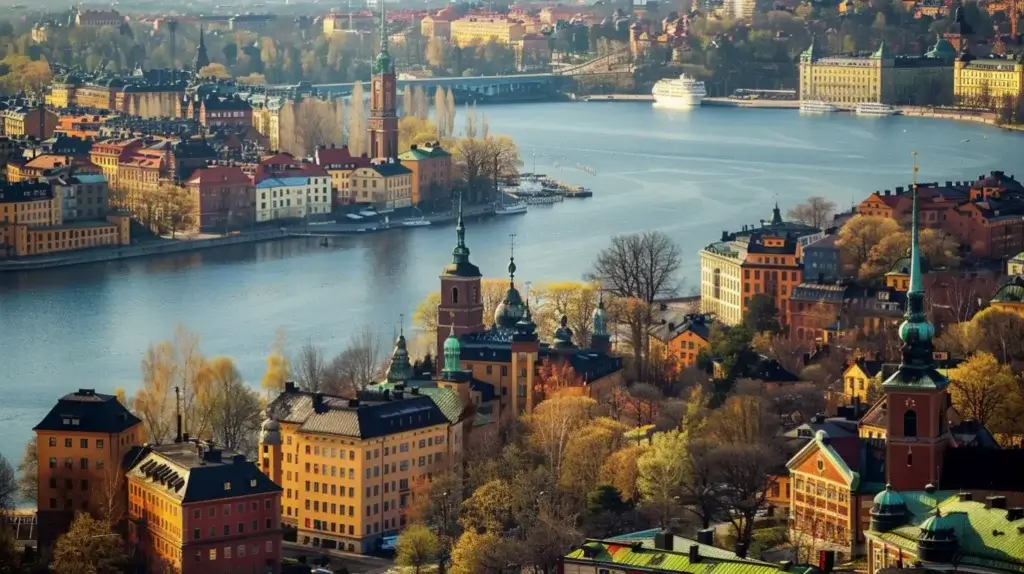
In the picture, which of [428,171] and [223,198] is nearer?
[223,198]

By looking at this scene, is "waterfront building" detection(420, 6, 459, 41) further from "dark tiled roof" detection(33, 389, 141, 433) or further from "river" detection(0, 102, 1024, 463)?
"dark tiled roof" detection(33, 389, 141, 433)

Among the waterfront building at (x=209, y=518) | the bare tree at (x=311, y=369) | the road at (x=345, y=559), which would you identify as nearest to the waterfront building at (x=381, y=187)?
the bare tree at (x=311, y=369)

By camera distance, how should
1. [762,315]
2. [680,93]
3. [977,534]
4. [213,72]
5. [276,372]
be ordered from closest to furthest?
[977,534]
[276,372]
[762,315]
[213,72]
[680,93]

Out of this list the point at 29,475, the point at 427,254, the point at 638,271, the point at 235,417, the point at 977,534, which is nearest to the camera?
the point at 977,534

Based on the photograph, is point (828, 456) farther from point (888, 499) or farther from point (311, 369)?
point (311, 369)

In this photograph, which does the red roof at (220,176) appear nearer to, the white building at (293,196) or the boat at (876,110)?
the white building at (293,196)

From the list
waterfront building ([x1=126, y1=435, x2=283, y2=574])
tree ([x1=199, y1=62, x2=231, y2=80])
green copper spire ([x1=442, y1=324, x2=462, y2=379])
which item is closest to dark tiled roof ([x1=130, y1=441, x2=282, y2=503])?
waterfront building ([x1=126, y1=435, x2=283, y2=574])

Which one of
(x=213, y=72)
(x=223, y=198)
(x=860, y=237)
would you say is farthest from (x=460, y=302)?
(x=213, y=72)
